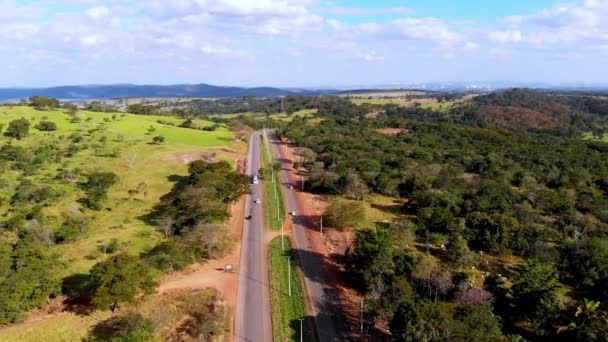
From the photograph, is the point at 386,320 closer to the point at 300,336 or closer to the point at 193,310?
the point at 300,336

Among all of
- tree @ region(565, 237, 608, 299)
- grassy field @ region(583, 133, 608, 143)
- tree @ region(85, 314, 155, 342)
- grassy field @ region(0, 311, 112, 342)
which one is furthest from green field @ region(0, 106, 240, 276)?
grassy field @ region(583, 133, 608, 143)

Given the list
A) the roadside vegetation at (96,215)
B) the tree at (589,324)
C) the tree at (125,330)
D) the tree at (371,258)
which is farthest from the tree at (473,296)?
the roadside vegetation at (96,215)

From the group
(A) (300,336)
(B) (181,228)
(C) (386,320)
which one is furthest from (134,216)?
(C) (386,320)

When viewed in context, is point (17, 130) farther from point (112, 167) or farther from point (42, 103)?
point (42, 103)

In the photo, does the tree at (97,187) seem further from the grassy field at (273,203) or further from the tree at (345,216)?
the tree at (345,216)

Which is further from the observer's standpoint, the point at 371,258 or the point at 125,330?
the point at 371,258

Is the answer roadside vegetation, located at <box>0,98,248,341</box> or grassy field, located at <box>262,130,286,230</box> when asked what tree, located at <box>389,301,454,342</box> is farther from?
grassy field, located at <box>262,130,286,230</box>

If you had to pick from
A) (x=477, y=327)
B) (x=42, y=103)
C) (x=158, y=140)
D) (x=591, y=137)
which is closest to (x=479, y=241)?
(x=477, y=327)
